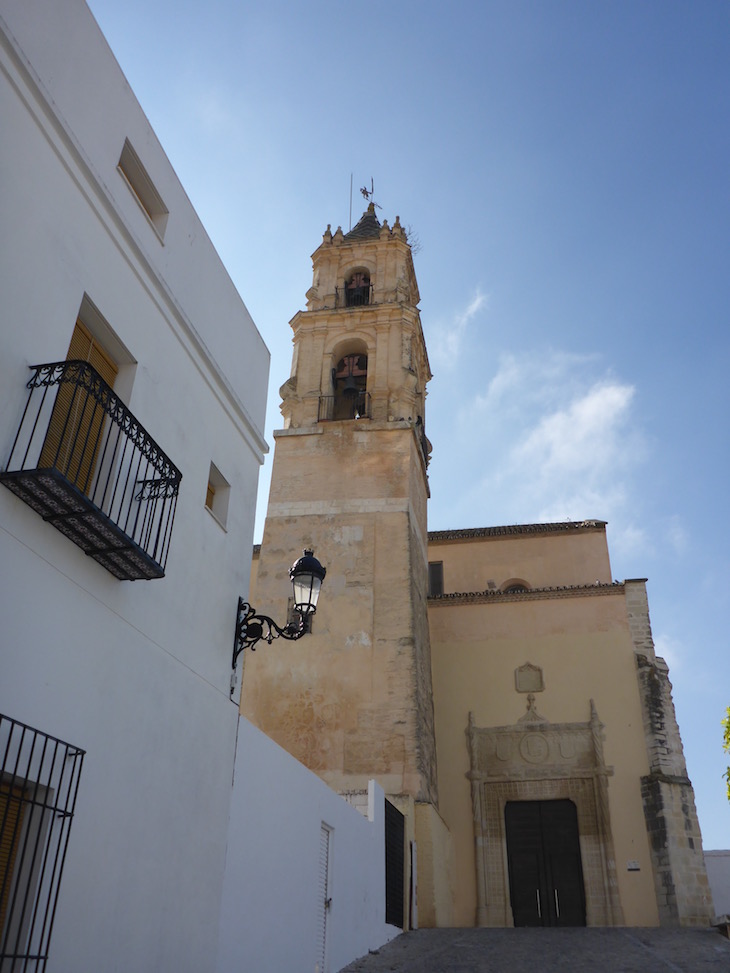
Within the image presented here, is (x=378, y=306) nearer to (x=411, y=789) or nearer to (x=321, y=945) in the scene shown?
(x=411, y=789)

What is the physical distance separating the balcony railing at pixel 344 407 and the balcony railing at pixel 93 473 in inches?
520

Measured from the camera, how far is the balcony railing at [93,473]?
4.50 m

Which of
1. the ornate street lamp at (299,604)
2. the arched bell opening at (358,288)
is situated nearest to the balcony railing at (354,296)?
the arched bell opening at (358,288)

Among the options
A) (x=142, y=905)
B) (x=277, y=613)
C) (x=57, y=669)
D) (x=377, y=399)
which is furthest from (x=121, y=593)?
(x=377, y=399)

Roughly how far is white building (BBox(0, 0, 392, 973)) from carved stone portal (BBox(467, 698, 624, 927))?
8.75 meters

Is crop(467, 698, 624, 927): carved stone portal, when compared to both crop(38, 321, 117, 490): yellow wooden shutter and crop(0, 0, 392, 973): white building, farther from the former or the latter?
crop(38, 321, 117, 490): yellow wooden shutter

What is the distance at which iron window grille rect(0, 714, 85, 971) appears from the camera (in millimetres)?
4094

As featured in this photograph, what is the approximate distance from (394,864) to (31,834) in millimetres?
8933

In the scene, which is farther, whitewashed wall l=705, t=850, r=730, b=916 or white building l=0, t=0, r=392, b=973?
whitewashed wall l=705, t=850, r=730, b=916

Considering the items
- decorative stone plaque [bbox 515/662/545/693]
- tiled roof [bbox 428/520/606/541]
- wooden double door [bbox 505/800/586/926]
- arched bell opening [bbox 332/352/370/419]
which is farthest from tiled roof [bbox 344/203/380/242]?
wooden double door [bbox 505/800/586/926]

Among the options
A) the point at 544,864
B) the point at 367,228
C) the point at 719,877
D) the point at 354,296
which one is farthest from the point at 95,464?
the point at 367,228

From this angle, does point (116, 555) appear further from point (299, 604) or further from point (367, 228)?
point (367, 228)

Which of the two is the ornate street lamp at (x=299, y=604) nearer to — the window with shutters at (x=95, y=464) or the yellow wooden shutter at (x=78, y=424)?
the window with shutters at (x=95, y=464)

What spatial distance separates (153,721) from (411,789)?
955 cm
